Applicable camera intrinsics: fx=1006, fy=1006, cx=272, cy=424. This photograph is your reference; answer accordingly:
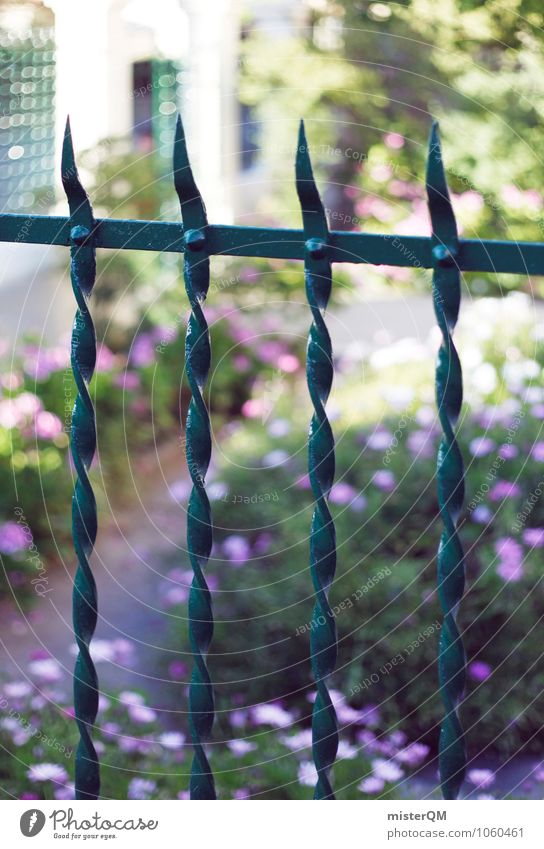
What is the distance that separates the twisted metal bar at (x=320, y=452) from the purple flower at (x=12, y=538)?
2.48 m

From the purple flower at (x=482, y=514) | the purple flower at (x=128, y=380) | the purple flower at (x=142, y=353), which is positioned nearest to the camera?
the purple flower at (x=482, y=514)

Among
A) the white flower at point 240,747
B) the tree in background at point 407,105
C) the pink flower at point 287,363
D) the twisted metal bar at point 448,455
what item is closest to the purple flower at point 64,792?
the white flower at point 240,747

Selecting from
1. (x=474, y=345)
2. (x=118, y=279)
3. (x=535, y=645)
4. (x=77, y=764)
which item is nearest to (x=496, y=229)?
(x=118, y=279)

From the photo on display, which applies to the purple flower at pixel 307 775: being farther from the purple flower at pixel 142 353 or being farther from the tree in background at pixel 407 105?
the tree in background at pixel 407 105

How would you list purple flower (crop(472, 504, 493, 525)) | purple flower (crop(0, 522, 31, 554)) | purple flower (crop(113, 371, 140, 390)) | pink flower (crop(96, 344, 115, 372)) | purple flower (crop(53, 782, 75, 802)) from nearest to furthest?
1. purple flower (crop(53, 782, 75, 802))
2. purple flower (crop(472, 504, 493, 525))
3. purple flower (crop(0, 522, 31, 554))
4. pink flower (crop(96, 344, 115, 372))
5. purple flower (crop(113, 371, 140, 390))

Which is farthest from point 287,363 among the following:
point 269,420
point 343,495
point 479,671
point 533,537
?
point 479,671

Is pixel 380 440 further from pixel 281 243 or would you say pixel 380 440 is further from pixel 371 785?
pixel 281 243

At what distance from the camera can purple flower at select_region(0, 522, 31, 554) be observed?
3617mm

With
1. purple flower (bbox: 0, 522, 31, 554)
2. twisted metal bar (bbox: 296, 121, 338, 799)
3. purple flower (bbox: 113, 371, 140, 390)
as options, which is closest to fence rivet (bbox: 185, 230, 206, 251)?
twisted metal bar (bbox: 296, 121, 338, 799)

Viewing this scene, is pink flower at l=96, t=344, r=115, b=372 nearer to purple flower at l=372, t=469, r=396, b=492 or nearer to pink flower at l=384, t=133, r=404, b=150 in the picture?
purple flower at l=372, t=469, r=396, b=492

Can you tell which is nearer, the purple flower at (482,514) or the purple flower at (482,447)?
the purple flower at (482,514)

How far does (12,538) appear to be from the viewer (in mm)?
3646

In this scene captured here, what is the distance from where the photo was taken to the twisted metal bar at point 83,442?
1315mm

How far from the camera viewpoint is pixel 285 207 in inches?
325
